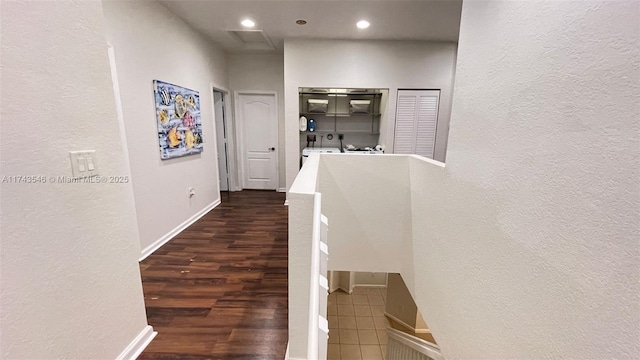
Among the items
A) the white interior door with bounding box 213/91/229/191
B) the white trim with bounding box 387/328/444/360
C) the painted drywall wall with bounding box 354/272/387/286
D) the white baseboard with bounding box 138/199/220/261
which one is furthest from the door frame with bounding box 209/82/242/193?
the white trim with bounding box 387/328/444/360

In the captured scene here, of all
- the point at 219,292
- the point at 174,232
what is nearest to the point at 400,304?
the point at 219,292

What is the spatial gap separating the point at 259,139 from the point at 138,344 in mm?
4141

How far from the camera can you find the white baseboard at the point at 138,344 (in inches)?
56.2

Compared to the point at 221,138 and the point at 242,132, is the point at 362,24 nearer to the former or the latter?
the point at 242,132

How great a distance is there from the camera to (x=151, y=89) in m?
2.67

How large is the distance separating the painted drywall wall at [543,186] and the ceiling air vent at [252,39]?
3.12 metres

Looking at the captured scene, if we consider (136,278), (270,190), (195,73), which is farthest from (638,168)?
(270,190)

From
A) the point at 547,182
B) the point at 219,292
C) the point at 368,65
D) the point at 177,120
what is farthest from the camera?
the point at 368,65

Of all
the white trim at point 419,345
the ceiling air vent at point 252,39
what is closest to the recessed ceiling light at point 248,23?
the ceiling air vent at point 252,39

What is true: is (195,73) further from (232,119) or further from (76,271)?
(76,271)

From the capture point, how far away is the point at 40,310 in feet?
3.21

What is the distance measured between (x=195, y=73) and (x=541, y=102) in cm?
390

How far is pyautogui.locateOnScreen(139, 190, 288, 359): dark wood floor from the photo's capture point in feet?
5.25

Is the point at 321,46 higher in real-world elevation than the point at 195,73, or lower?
higher
